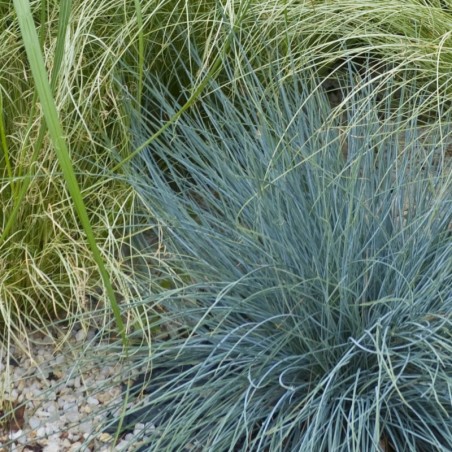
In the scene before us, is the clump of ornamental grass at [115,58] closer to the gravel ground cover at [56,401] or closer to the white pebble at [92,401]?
the gravel ground cover at [56,401]

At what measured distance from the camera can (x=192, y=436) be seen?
1.82m

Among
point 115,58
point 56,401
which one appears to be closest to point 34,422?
point 56,401

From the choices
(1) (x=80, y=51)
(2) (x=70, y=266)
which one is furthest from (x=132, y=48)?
(2) (x=70, y=266)

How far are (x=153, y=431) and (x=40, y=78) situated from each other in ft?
2.98

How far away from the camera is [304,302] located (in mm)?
1823

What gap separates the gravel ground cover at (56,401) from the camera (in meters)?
1.91

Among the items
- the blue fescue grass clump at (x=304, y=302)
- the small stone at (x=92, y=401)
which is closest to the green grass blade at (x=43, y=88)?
the blue fescue grass clump at (x=304, y=302)

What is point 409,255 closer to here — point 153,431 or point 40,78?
point 153,431

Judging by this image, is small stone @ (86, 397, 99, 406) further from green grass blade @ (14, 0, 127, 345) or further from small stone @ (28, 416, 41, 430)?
green grass blade @ (14, 0, 127, 345)

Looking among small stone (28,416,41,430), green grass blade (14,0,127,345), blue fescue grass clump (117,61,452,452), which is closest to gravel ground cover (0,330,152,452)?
small stone (28,416,41,430)

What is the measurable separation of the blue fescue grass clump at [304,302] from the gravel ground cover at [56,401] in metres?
0.11

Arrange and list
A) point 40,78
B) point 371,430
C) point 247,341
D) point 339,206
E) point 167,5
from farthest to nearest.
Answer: point 167,5 < point 339,206 < point 247,341 < point 371,430 < point 40,78

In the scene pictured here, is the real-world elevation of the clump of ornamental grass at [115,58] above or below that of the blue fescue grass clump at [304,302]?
above

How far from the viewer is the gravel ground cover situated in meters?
1.91
